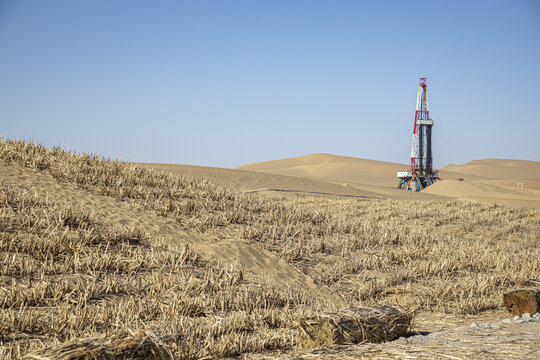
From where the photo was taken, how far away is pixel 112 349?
2.75 metres

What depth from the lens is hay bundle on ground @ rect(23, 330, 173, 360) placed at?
2.63 m

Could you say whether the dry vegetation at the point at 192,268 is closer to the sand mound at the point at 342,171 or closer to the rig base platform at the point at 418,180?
the rig base platform at the point at 418,180

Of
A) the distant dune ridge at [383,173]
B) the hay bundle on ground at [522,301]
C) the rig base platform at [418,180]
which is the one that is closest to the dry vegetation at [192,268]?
the hay bundle on ground at [522,301]

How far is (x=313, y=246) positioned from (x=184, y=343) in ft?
17.6

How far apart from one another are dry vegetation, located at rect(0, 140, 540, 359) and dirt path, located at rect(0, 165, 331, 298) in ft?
0.95

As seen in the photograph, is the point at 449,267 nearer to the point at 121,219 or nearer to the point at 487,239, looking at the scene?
the point at 487,239

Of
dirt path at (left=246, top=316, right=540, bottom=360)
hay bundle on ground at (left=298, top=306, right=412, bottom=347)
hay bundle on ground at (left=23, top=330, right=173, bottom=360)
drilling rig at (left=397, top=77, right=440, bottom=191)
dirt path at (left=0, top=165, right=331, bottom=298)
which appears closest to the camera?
hay bundle on ground at (left=23, top=330, right=173, bottom=360)

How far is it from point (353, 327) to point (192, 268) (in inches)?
128

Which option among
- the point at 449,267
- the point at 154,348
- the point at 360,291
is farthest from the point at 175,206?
the point at 154,348

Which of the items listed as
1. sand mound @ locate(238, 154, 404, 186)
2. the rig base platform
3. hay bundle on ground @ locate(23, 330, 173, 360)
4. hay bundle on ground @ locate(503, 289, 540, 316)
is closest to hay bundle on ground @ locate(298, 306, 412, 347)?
hay bundle on ground @ locate(23, 330, 173, 360)

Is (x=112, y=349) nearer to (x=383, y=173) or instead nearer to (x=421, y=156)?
(x=421, y=156)

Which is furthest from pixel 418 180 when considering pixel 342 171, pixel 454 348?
pixel 342 171

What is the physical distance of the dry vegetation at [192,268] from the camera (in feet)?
13.6

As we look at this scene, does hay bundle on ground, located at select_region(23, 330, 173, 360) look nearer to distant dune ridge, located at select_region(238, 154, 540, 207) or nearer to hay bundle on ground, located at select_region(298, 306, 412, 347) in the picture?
hay bundle on ground, located at select_region(298, 306, 412, 347)
